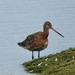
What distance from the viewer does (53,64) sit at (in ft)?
43.4

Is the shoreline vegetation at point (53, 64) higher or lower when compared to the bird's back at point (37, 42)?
A: lower

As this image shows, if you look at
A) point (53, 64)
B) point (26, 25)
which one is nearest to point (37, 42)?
point (53, 64)

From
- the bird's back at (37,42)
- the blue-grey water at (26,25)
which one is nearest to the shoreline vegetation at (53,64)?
the blue-grey water at (26,25)

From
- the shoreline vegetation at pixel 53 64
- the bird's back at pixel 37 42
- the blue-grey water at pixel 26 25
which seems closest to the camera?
the shoreline vegetation at pixel 53 64

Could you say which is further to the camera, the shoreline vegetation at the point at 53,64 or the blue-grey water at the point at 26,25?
the blue-grey water at the point at 26,25

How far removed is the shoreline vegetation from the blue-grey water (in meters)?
0.25

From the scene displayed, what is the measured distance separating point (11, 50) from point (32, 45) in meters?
2.26

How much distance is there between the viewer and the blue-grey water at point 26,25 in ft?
52.3

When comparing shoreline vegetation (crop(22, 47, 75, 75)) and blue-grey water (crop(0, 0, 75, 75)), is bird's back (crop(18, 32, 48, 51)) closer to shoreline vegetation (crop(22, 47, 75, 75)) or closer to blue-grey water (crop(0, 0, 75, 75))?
blue-grey water (crop(0, 0, 75, 75))

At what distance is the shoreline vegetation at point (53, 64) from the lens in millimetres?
11889

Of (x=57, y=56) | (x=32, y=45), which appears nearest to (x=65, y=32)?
(x=32, y=45)

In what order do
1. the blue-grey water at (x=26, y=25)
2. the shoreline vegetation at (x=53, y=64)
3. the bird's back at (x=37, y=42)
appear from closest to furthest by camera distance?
the shoreline vegetation at (x=53, y=64) → the bird's back at (x=37, y=42) → the blue-grey water at (x=26, y=25)

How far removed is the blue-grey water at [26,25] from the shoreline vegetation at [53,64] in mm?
253

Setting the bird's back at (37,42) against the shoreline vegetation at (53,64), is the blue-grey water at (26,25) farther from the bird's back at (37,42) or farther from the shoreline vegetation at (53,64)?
the bird's back at (37,42)
